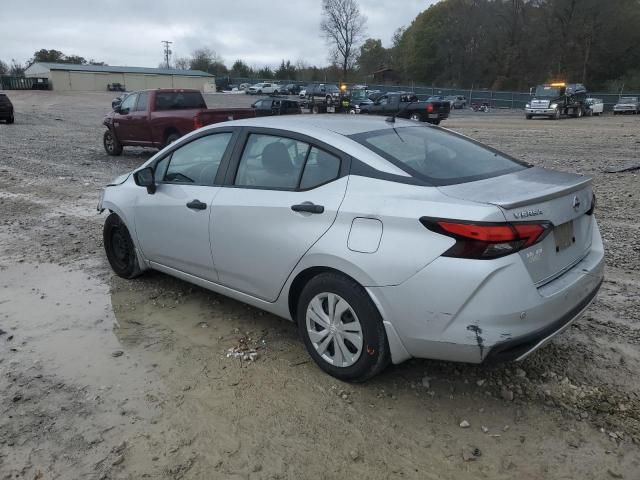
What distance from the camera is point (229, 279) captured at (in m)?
3.83

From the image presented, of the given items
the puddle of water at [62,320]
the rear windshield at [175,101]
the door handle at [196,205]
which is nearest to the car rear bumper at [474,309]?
the door handle at [196,205]

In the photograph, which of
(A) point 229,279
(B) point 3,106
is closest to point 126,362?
(A) point 229,279

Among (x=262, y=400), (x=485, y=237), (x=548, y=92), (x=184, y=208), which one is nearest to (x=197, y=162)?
(x=184, y=208)

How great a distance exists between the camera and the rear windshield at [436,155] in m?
3.13

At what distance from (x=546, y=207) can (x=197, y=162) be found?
2.65 meters

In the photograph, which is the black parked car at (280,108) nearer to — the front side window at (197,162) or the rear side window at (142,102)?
the rear side window at (142,102)

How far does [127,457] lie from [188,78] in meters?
89.5

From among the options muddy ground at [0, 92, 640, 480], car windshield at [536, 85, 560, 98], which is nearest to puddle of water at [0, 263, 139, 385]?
muddy ground at [0, 92, 640, 480]

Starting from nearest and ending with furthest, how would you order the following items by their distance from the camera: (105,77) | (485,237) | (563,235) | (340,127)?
(485,237) < (563,235) < (340,127) < (105,77)

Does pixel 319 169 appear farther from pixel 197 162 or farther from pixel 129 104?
pixel 129 104

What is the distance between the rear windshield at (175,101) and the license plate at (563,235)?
11.7 metres

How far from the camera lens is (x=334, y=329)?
3188 mm

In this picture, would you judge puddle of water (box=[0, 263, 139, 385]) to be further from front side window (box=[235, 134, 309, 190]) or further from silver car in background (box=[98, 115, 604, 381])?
front side window (box=[235, 134, 309, 190])

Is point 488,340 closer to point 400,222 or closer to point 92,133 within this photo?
point 400,222
